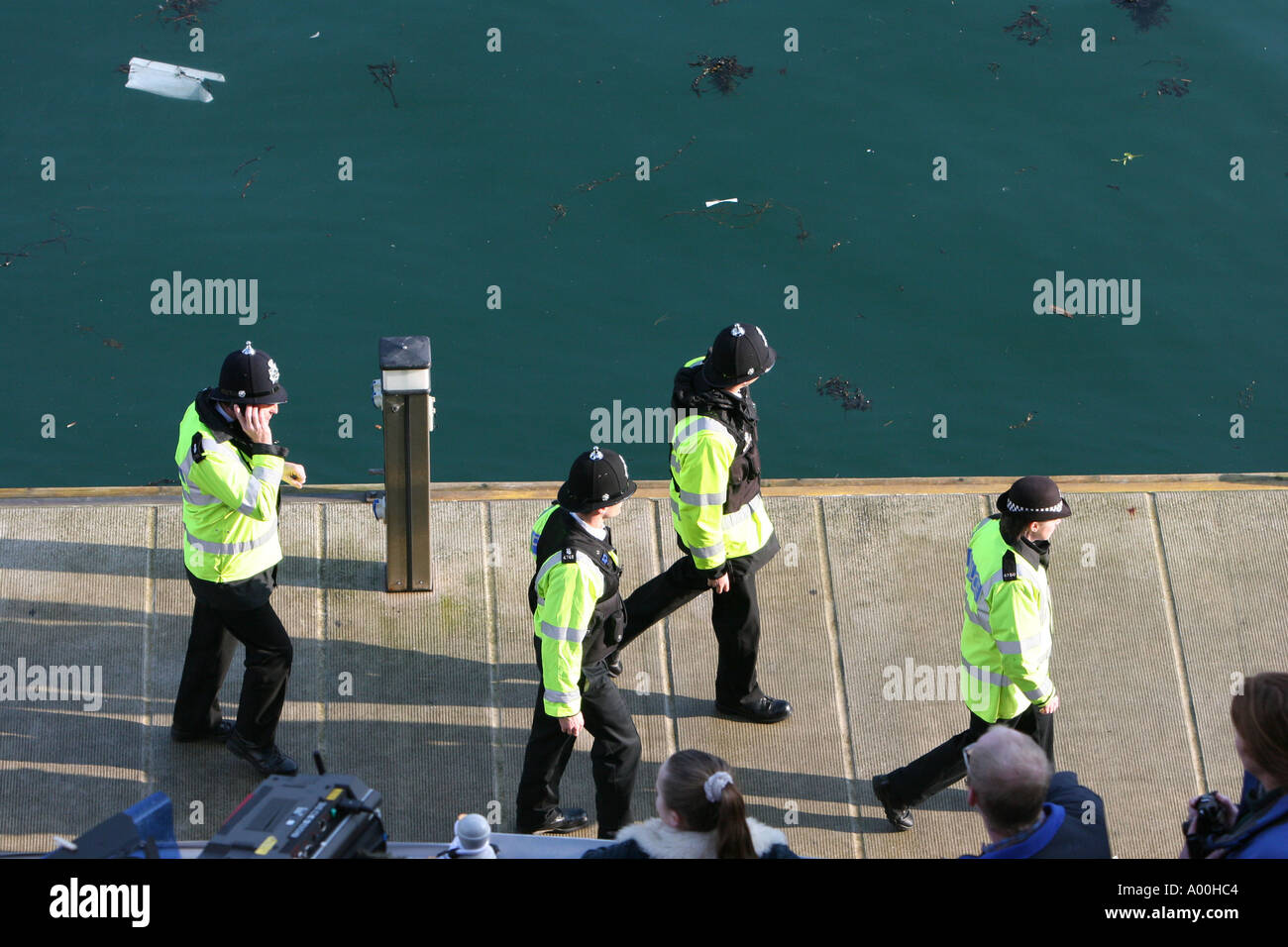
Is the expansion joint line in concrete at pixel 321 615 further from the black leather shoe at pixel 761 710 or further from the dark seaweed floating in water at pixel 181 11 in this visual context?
the dark seaweed floating in water at pixel 181 11

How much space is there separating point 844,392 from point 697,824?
6.95 meters

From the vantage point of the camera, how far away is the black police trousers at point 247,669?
616cm

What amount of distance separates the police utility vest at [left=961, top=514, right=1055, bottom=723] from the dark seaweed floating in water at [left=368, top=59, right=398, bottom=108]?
336 inches

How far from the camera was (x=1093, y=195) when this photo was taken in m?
12.1

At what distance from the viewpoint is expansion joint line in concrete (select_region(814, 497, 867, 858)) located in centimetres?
658

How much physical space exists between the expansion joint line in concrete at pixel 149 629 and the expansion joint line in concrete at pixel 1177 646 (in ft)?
16.3

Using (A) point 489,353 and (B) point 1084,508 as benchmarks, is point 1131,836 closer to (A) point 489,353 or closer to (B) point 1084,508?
(B) point 1084,508

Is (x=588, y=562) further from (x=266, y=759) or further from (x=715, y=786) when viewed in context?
(x=266, y=759)

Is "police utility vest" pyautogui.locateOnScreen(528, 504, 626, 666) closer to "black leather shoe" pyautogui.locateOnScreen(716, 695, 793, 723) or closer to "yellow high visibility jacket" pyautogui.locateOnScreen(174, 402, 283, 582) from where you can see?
"yellow high visibility jacket" pyautogui.locateOnScreen(174, 402, 283, 582)

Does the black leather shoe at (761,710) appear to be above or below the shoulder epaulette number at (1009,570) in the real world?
below

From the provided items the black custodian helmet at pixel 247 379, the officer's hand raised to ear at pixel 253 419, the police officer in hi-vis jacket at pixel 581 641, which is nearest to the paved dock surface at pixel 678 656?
the police officer in hi-vis jacket at pixel 581 641

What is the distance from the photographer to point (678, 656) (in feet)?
23.8

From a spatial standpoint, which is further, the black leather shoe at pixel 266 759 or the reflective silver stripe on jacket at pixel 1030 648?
the black leather shoe at pixel 266 759

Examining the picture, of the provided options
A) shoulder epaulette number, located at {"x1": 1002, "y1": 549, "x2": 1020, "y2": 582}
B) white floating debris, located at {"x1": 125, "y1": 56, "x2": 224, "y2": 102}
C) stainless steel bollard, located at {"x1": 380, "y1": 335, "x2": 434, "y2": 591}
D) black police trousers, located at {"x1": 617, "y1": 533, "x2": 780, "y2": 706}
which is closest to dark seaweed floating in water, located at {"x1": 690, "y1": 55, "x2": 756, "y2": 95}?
white floating debris, located at {"x1": 125, "y1": 56, "x2": 224, "y2": 102}
